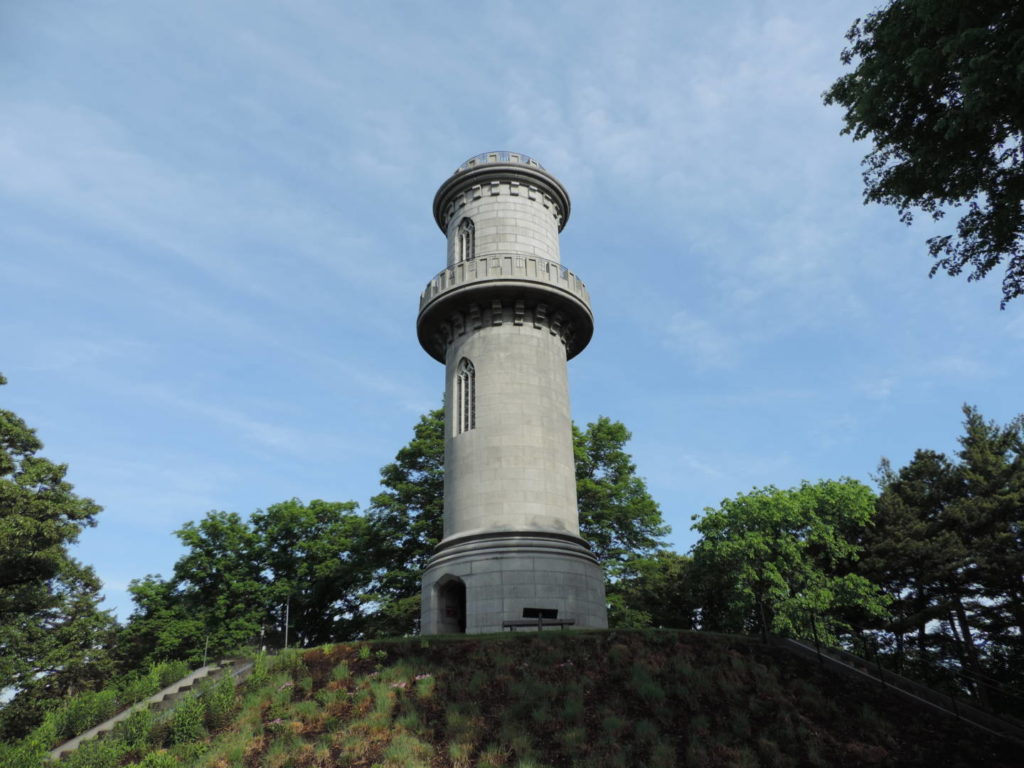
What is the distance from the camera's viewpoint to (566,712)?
45.2ft

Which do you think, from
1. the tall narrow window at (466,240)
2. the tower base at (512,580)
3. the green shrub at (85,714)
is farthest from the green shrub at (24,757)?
the tall narrow window at (466,240)

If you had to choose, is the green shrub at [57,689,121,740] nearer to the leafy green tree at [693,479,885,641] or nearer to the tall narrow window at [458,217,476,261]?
the tall narrow window at [458,217,476,261]

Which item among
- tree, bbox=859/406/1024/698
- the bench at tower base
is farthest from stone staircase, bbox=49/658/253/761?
tree, bbox=859/406/1024/698

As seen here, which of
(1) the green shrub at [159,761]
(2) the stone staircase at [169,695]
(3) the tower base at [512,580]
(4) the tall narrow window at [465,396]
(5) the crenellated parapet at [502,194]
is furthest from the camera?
(5) the crenellated parapet at [502,194]

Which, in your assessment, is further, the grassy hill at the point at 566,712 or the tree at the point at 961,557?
the tree at the point at 961,557

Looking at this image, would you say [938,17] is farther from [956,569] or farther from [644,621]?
[956,569]

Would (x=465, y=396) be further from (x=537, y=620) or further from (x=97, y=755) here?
(x=97, y=755)

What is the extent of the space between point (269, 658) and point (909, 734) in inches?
573

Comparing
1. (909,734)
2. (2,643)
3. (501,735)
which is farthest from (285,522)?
(909,734)

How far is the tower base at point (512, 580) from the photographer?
21.8 meters

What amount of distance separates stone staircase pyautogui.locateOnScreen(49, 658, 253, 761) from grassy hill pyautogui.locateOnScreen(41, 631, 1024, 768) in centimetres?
88

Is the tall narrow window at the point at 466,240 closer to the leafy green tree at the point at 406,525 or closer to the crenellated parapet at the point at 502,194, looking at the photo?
the crenellated parapet at the point at 502,194

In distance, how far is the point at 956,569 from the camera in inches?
1467

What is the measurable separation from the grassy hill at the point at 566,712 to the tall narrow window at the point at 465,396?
8801 millimetres
